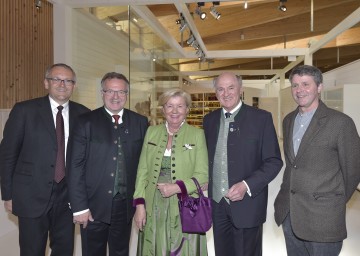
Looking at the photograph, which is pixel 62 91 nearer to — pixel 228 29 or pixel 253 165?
pixel 253 165

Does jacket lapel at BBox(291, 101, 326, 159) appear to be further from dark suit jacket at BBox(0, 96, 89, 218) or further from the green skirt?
dark suit jacket at BBox(0, 96, 89, 218)

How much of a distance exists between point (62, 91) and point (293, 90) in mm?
1789

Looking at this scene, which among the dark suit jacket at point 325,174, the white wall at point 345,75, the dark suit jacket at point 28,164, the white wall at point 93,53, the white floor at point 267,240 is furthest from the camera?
the white wall at point 345,75

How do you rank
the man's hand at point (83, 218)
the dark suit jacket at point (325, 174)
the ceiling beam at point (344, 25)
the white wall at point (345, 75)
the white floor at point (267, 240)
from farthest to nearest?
the white wall at point (345, 75) → the ceiling beam at point (344, 25) → the white floor at point (267, 240) → the man's hand at point (83, 218) → the dark suit jacket at point (325, 174)

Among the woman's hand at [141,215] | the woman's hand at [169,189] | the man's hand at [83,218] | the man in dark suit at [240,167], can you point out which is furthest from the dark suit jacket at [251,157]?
the man's hand at [83,218]

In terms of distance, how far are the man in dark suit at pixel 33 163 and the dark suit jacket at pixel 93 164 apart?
367 mm

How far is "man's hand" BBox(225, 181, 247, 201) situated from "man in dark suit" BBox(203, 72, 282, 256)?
0.01 metres

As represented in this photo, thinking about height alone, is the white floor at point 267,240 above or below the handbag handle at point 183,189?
below

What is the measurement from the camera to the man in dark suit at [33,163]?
271 cm

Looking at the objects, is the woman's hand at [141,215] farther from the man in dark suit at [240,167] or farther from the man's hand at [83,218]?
the man in dark suit at [240,167]

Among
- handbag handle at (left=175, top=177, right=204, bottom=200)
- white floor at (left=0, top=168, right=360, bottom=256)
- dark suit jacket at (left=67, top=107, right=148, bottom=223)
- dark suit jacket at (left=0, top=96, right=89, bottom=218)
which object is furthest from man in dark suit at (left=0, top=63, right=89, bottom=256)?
white floor at (left=0, top=168, right=360, bottom=256)

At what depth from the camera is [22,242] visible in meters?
2.78

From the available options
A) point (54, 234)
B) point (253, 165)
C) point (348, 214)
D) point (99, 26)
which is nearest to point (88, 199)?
point (54, 234)

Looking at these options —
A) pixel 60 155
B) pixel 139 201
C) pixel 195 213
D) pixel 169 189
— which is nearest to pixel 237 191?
pixel 195 213
